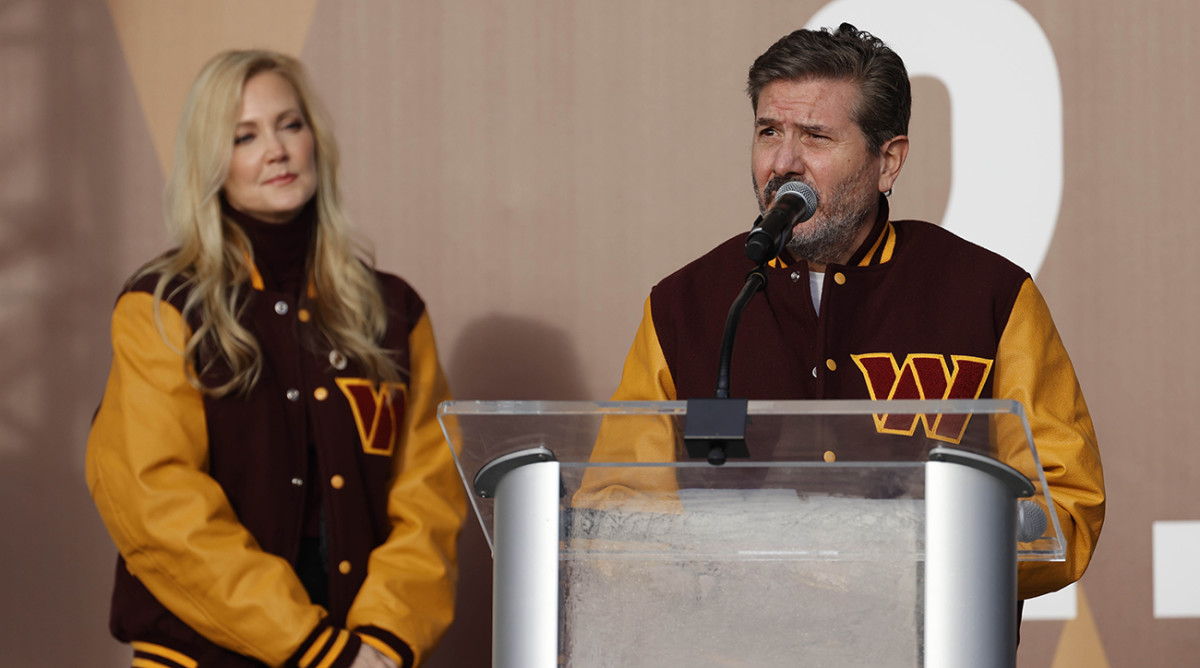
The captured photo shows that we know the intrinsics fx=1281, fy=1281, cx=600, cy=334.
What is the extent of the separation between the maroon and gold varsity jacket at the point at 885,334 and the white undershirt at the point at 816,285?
0.14 feet

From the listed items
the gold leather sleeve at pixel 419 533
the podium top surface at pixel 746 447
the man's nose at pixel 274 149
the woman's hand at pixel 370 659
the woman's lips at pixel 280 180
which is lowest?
the woman's hand at pixel 370 659

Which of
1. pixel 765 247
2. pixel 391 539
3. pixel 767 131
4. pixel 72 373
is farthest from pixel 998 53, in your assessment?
pixel 72 373

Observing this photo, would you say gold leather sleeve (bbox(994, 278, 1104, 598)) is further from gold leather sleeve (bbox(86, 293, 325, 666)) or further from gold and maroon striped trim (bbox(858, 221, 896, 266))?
gold leather sleeve (bbox(86, 293, 325, 666))

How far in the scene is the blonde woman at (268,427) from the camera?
7.25ft

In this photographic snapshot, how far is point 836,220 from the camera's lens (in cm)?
201

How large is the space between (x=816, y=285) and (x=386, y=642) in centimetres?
98

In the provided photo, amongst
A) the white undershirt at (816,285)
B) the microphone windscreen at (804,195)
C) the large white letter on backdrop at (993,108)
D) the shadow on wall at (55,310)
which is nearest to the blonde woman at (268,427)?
the white undershirt at (816,285)

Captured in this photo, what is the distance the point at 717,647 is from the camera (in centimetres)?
111

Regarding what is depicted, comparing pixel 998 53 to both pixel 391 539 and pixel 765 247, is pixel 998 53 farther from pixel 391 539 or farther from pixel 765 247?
pixel 765 247

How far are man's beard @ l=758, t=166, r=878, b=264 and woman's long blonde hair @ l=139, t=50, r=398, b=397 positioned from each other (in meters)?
0.88

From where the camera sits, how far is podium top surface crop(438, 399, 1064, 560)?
1081mm

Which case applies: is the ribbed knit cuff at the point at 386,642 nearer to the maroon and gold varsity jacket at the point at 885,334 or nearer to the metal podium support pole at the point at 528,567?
the maroon and gold varsity jacket at the point at 885,334

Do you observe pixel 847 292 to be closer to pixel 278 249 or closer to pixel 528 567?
pixel 528 567

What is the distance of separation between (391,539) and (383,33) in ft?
5.01
